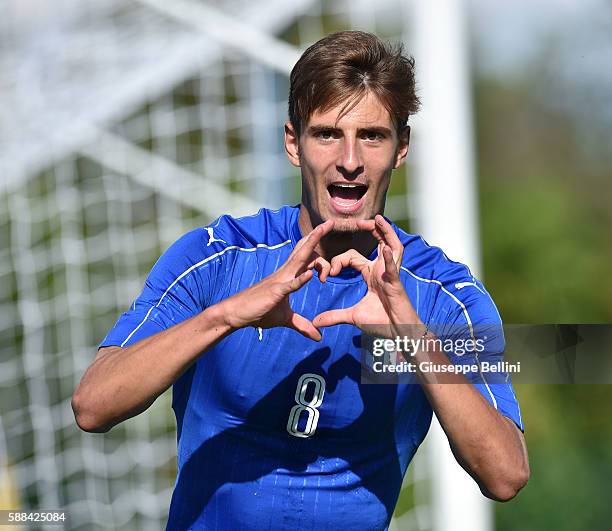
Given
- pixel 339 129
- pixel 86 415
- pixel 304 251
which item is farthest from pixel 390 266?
pixel 86 415

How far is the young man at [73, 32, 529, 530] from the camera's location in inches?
93.9

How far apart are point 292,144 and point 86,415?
2.94 feet

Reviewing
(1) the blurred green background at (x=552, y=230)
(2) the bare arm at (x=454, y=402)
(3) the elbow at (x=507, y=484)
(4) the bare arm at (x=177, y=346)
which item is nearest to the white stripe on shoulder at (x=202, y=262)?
(4) the bare arm at (x=177, y=346)

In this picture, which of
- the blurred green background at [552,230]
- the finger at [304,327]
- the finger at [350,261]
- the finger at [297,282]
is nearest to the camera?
the finger at [297,282]

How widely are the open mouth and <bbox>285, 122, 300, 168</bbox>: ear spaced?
18 cm

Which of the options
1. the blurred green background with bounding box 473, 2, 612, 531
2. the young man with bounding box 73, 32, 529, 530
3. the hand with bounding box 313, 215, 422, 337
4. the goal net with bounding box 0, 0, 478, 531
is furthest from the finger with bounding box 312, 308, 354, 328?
the blurred green background with bounding box 473, 2, 612, 531

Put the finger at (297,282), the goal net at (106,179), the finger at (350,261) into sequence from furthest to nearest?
the goal net at (106,179)
the finger at (350,261)
the finger at (297,282)

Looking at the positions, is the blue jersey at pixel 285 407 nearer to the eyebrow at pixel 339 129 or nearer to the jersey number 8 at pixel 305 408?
the jersey number 8 at pixel 305 408

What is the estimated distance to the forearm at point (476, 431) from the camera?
2.10m

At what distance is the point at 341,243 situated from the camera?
2512 millimetres

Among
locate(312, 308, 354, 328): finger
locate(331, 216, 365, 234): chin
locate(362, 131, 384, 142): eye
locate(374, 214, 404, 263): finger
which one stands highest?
locate(362, 131, 384, 142): eye

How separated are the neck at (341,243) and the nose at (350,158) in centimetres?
16

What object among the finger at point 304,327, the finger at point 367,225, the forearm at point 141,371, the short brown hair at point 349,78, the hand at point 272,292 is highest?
the short brown hair at point 349,78

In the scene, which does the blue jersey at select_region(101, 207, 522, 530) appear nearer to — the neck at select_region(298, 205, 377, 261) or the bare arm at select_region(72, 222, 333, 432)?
the neck at select_region(298, 205, 377, 261)
